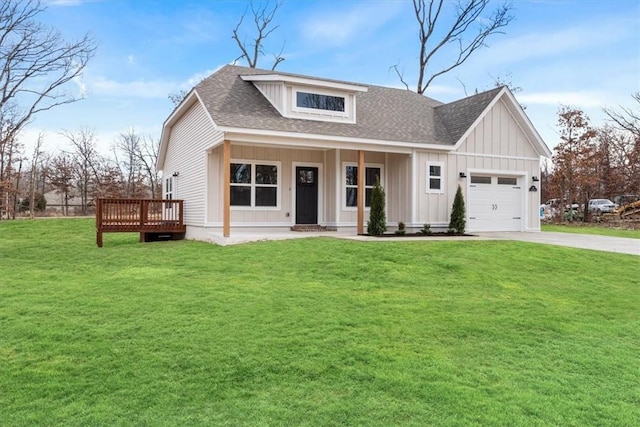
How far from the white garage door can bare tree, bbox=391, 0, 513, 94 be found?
15.9 metres

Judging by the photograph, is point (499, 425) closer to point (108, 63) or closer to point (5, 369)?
point (5, 369)

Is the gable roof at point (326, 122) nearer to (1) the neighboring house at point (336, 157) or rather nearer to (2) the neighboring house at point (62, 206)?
(1) the neighboring house at point (336, 157)

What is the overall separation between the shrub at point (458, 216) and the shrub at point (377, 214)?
2.61 metres

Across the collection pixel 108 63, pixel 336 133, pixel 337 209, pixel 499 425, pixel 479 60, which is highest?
pixel 479 60

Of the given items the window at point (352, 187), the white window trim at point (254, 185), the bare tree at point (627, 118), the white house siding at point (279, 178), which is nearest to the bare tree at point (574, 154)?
the bare tree at point (627, 118)

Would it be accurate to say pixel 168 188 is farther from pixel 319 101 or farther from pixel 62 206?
pixel 62 206

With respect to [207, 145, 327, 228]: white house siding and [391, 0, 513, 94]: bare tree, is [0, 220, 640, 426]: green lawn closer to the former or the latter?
[207, 145, 327, 228]: white house siding

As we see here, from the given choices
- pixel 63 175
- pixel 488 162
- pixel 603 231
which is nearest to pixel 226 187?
pixel 488 162

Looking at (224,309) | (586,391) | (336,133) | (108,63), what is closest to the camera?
(586,391)

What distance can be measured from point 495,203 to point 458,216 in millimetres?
2430

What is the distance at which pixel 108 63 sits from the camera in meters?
24.3

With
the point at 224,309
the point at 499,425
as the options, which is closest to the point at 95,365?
the point at 224,309

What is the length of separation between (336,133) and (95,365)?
10.2 m

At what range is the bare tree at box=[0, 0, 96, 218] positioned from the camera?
20.1 metres
